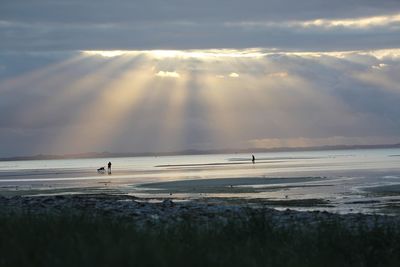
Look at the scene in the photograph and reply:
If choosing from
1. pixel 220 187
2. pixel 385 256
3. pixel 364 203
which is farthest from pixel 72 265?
pixel 220 187

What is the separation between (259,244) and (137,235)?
278 centimetres

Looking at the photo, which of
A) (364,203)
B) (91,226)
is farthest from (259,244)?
(364,203)

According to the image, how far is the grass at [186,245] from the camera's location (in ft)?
29.5

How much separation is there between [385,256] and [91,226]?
5316mm

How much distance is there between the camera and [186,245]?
11156 mm

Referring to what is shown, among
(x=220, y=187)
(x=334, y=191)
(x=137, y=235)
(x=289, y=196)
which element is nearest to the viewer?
(x=137, y=235)

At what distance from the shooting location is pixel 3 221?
510 inches

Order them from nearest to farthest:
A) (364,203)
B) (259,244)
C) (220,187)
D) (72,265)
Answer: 1. (72,265)
2. (259,244)
3. (364,203)
4. (220,187)

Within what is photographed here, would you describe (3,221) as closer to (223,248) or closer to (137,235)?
(137,235)

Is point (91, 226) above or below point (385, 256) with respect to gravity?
above

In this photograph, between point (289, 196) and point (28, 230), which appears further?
point (289, 196)

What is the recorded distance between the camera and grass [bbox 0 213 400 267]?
354 inches

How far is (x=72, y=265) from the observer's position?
8.56 metres

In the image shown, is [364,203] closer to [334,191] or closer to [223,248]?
[334,191]
